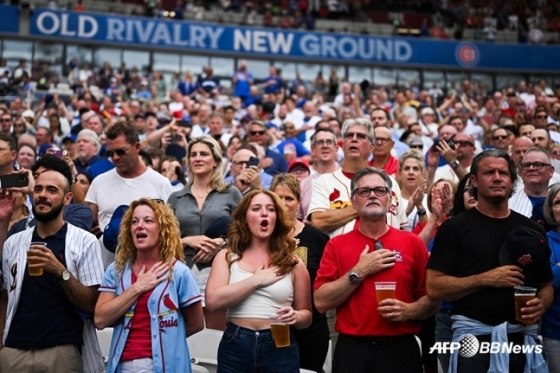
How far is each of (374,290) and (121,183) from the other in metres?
2.71

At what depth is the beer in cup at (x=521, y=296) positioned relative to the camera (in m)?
4.60

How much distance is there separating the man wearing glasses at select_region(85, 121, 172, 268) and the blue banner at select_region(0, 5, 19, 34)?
22.6m

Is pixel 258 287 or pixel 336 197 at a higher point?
pixel 336 197

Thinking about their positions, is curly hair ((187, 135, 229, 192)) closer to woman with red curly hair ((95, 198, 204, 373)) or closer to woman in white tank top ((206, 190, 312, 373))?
woman in white tank top ((206, 190, 312, 373))

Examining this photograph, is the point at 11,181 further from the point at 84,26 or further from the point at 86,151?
the point at 84,26

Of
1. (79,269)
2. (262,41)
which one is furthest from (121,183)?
(262,41)

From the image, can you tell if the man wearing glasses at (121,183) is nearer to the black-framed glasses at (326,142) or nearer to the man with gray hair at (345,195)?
the man with gray hair at (345,195)

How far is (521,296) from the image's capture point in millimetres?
4598

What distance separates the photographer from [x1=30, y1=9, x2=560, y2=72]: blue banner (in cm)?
2788

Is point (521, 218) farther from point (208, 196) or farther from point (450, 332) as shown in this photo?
point (208, 196)

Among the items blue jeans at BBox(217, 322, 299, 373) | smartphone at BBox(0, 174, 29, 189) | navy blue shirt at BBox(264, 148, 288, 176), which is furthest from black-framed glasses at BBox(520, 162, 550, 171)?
smartphone at BBox(0, 174, 29, 189)

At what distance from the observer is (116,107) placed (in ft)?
59.2

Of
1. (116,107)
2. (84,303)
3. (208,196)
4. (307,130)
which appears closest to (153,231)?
(84,303)

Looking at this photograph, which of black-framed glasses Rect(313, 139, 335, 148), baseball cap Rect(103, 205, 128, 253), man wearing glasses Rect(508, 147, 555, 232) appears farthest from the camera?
black-framed glasses Rect(313, 139, 335, 148)
